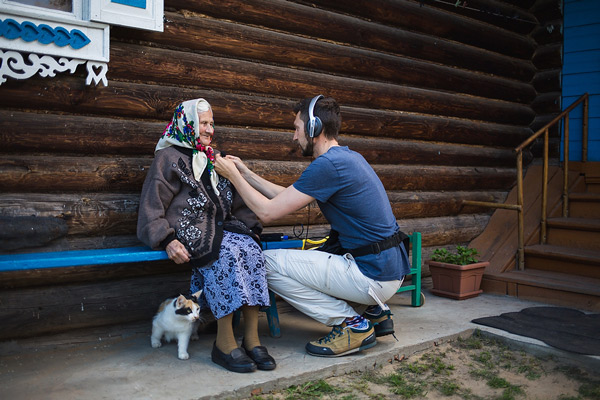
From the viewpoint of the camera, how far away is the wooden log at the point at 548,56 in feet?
21.9

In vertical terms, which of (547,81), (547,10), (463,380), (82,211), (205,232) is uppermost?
(547,10)

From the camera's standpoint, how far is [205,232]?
328 cm

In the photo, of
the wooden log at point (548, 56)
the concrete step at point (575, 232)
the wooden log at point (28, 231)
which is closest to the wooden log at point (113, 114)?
the wooden log at point (28, 231)

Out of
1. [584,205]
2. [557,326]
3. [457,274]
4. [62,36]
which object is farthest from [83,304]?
[584,205]

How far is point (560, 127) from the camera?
664 cm

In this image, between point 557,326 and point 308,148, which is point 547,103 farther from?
point 308,148

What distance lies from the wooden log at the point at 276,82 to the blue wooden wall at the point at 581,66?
3.36 ft

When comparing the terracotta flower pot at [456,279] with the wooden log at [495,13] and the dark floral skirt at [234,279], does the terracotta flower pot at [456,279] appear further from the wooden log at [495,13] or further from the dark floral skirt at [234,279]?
the wooden log at [495,13]

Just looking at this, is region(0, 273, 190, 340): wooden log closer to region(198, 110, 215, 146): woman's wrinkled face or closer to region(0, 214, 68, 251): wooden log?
region(0, 214, 68, 251): wooden log

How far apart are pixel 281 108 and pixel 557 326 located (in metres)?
2.71

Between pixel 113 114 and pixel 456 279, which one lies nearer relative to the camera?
pixel 113 114

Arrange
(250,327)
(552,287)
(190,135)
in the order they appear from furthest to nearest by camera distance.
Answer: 1. (552,287)
2. (190,135)
3. (250,327)

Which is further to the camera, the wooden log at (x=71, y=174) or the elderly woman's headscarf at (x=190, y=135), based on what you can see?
the elderly woman's headscarf at (x=190, y=135)

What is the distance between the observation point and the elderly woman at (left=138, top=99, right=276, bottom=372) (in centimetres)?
311
